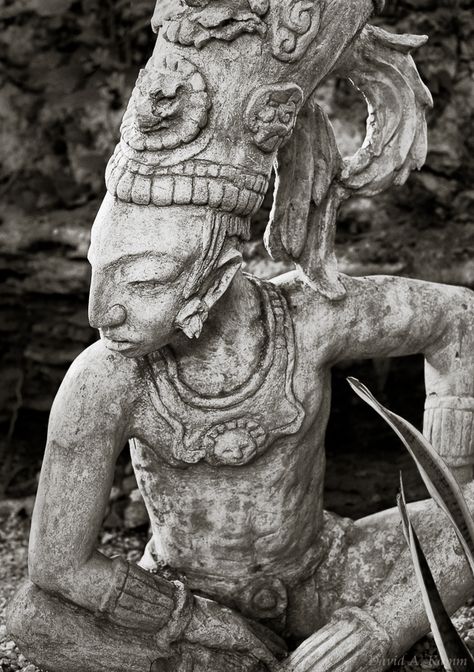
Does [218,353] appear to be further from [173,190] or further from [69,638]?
[69,638]

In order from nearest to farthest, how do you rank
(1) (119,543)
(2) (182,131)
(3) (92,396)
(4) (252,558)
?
1. (2) (182,131)
2. (3) (92,396)
3. (4) (252,558)
4. (1) (119,543)

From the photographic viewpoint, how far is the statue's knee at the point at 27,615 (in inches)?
103

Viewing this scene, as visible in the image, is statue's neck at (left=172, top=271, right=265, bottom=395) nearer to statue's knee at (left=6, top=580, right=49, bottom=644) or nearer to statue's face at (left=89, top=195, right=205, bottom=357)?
statue's face at (left=89, top=195, right=205, bottom=357)

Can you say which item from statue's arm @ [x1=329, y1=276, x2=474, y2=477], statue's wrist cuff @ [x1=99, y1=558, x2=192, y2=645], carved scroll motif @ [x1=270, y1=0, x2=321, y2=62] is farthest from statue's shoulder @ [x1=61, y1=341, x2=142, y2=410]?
carved scroll motif @ [x1=270, y1=0, x2=321, y2=62]

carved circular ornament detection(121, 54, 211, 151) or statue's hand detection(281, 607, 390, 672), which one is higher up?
carved circular ornament detection(121, 54, 211, 151)

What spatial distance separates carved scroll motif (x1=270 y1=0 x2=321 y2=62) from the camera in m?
2.39

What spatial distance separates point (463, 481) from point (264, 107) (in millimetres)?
1034

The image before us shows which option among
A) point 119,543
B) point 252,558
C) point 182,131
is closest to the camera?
point 182,131

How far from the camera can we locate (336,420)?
161 inches

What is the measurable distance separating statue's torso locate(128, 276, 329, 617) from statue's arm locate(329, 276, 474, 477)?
136mm

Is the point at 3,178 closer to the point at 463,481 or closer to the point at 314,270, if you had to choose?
the point at 314,270

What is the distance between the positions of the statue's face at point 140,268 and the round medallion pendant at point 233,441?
10.8 inches

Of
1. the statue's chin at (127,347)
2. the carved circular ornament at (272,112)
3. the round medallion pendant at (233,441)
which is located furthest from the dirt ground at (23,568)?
the carved circular ornament at (272,112)

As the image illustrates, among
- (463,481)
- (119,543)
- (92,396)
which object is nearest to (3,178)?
(119,543)
